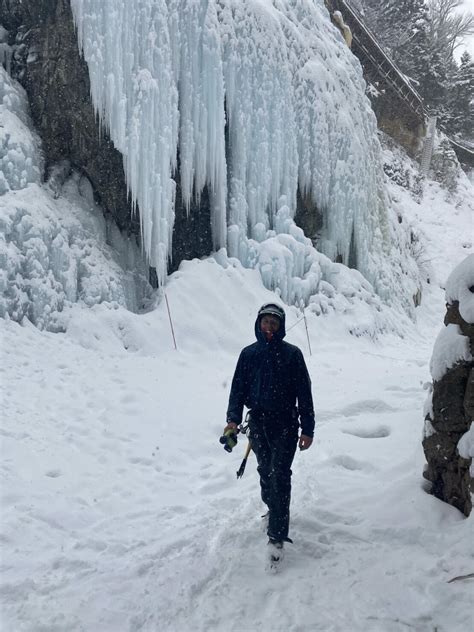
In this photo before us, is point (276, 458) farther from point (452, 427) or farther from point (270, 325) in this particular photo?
point (452, 427)

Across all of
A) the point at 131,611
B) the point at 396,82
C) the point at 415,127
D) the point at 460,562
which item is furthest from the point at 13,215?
the point at 415,127

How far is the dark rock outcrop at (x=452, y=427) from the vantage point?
10.2ft

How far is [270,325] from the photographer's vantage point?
3072mm

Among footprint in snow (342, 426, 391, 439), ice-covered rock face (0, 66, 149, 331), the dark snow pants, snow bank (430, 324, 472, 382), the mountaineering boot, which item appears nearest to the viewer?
the mountaineering boot

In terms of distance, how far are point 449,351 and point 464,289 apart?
406 millimetres

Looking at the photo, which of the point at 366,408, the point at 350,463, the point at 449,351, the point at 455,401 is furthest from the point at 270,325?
the point at 366,408

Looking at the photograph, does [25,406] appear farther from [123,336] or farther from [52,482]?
[123,336]

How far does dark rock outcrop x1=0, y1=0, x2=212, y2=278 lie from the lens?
8.38 meters

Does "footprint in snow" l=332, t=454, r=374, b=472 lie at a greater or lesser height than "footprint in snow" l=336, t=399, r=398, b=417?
greater

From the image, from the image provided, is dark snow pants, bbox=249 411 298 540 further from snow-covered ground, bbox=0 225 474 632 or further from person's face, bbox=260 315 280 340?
person's face, bbox=260 315 280 340

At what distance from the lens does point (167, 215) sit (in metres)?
8.83

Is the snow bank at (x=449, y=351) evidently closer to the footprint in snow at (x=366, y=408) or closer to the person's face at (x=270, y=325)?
the person's face at (x=270, y=325)

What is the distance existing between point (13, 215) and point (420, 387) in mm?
6323

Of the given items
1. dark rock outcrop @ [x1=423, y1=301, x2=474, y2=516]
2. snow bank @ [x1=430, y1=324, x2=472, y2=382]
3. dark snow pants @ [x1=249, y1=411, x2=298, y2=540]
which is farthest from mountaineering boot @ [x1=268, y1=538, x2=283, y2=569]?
snow bank @ [x1=430, y1=324, x2=472, y2=382]
